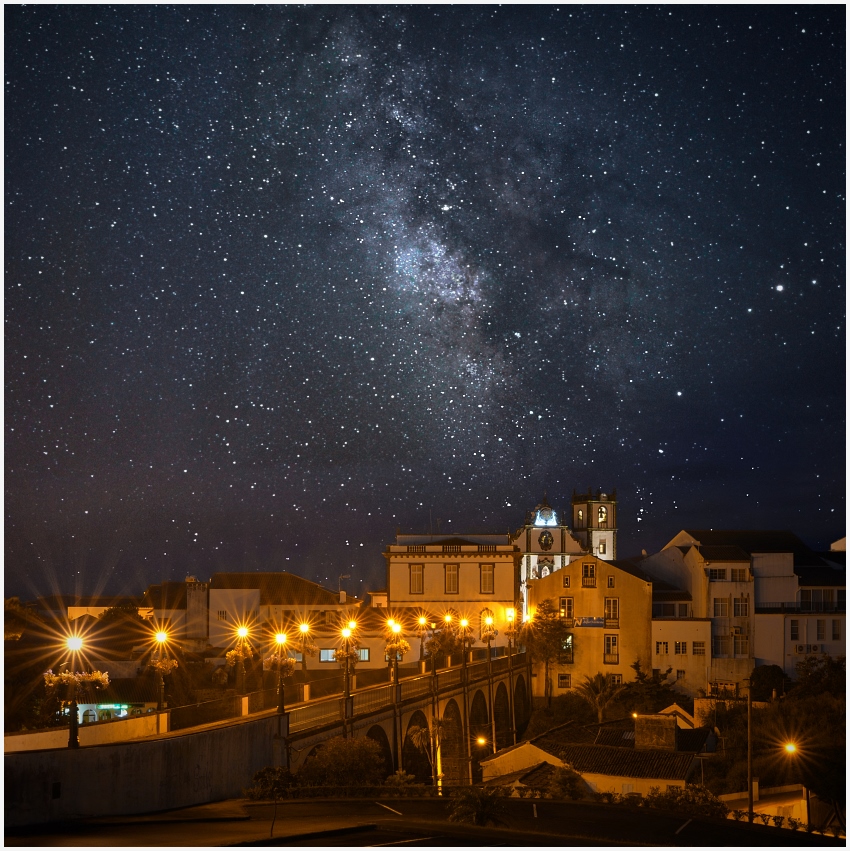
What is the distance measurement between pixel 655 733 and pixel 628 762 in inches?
112

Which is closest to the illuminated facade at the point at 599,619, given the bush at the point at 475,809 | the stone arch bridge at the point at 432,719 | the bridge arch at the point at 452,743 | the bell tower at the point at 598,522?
the stone arch bridge at the point at 432,719

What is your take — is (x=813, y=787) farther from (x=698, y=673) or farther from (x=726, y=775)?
(x=698, y=673)

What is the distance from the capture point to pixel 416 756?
4456 centimetres

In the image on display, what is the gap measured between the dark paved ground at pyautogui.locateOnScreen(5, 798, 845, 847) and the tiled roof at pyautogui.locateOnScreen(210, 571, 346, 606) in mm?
44466

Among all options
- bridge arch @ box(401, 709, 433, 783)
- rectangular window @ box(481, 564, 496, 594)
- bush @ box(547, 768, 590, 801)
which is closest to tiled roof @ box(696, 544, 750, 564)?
rectangular window @ box(481, 564, 496, 594)

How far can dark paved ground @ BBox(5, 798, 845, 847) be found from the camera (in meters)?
22.0

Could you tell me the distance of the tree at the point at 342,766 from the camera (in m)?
30.7

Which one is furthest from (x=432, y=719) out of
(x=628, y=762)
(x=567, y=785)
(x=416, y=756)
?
(x=567, y=785)

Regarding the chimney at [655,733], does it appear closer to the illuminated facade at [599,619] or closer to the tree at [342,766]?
the tree at [342,766]

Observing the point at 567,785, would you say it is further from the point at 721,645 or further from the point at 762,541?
the point at 762,541

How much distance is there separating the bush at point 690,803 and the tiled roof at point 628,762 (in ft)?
11.9

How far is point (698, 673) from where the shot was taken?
58812 millimetres

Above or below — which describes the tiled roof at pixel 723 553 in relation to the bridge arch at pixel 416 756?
above

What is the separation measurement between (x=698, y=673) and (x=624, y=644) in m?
4.76
